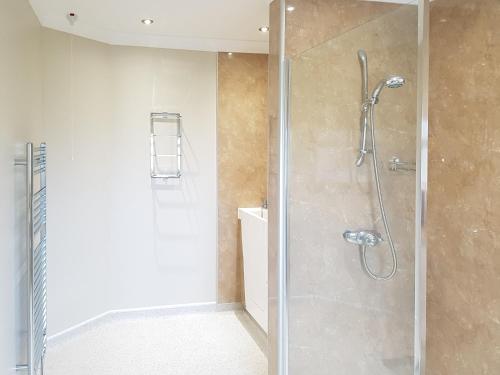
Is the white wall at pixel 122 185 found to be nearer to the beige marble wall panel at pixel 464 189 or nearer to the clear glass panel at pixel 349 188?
the clear glass panel at pixel 349 188

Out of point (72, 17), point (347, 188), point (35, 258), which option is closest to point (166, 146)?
point (72, 17)

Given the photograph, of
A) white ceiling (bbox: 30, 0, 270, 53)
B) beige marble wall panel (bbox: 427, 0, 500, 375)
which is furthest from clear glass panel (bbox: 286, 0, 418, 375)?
white ceiling (bbox: 30, 0, 270, 53)

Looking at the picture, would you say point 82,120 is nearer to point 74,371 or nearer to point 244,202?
point 244,202

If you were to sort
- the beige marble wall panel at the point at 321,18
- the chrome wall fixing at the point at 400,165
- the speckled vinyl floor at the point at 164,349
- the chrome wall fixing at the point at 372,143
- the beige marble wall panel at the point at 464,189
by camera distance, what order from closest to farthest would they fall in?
the chrome wall fixing at the point at 400,165 → the chrome wall fixing at the point at 372,143 → the beige marble wall panel at the point at 464,189 → the beige marble wall panel at the point at 321,18 → the speckled vinyl floor at the point at 164,349

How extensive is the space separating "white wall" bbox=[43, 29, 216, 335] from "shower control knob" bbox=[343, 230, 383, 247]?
6.52 feet

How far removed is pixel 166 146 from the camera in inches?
151

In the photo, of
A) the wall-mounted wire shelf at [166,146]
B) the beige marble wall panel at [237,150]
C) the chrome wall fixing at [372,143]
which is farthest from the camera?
the beige marble wall panel at [237,150]

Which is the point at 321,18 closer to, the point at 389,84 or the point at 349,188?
the point at 389,84

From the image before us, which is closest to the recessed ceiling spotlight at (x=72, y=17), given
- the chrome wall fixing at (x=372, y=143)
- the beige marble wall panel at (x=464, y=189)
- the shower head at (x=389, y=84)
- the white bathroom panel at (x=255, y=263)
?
the white bathroom panel at (x=255, y=263)

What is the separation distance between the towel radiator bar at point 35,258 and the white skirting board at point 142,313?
673mm

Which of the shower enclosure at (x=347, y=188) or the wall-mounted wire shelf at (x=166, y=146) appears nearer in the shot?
the shower enclosure at (x=347, y=188)

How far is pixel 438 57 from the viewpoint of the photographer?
2.30 m

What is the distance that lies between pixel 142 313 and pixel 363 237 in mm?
2474

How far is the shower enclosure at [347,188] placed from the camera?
1665 mm
